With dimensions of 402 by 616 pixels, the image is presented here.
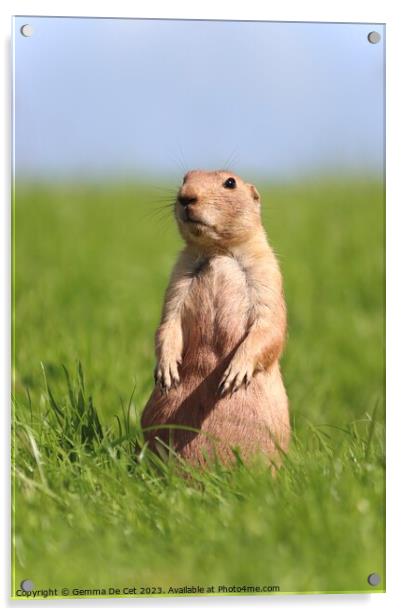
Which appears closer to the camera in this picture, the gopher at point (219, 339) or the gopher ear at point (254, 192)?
the gopher at point (219, 339)

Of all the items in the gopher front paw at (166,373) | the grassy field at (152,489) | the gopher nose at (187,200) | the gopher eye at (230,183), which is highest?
the gopher eye at (230,183)

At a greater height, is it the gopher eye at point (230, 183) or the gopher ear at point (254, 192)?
the gopher eye at point (230, 183)

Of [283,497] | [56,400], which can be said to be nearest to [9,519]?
[56,400]

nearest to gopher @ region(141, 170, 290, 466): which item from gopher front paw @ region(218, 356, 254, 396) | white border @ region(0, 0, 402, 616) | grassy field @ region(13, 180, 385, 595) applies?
gopher front paw @ region(218, 356, 254, 396)

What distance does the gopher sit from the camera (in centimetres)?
408

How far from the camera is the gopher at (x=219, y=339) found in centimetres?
408

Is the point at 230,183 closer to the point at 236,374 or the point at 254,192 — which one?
the point at 254,192

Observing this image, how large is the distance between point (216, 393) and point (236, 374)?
152mm

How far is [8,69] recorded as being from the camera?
165 inches
